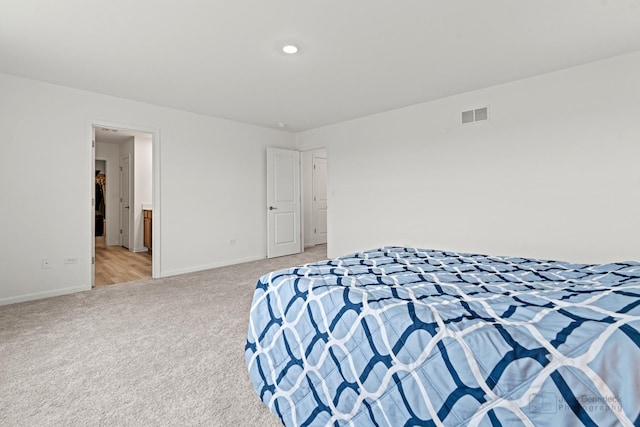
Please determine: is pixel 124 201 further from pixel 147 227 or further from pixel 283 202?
pixel 283 202

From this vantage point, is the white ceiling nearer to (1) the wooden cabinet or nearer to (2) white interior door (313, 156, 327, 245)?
(1) the wooden cabinet

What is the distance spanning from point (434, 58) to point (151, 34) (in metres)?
2.49

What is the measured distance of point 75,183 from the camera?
3.65 m

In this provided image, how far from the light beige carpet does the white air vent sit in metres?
3.47

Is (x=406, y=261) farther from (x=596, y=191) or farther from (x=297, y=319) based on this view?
(x=596, y=191)

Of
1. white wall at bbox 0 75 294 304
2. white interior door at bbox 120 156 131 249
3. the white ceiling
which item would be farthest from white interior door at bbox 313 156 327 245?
white interior door at bbox 120 156 131 249

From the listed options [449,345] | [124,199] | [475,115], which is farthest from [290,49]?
[124,199]

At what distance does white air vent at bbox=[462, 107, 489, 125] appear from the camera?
12.4ft

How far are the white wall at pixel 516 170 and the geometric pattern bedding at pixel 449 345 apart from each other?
5.84ft

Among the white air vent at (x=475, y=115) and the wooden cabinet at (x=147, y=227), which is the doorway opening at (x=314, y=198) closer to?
the wooden cabinet at (x=147, y=227)

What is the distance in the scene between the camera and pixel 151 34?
8.07 ft

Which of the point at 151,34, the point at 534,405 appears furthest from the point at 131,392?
the point at 151,34

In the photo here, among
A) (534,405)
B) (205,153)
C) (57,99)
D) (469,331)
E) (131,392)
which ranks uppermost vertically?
(57,99)

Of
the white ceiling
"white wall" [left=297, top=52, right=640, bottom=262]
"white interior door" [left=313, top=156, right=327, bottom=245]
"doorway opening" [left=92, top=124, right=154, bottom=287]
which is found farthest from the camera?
"white interior door" [left=313, top=156, right=327, bottom=245]
